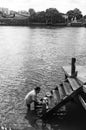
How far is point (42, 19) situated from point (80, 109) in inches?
7165

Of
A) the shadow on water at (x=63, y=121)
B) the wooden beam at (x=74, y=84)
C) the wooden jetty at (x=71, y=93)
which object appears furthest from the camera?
the wooden beam at (x=74, y=84)

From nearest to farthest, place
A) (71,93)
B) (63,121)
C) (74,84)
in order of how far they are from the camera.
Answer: (71,93), (63,121), (74,84)

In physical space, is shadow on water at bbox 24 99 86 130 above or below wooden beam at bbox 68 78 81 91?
below

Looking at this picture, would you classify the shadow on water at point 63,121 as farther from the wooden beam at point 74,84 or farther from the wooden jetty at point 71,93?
the wooden beam at point 74,84

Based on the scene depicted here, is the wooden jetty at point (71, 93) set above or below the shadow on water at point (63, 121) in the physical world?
above

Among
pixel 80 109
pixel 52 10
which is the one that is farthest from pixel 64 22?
pixel 80 109

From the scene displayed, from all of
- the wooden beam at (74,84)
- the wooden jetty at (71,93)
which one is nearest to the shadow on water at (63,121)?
the wooden jetty at (71,93)

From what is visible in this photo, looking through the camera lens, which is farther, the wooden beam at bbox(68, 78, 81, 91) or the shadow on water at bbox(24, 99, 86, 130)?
the wooden beam at bbox(68, 78, 81, 91)

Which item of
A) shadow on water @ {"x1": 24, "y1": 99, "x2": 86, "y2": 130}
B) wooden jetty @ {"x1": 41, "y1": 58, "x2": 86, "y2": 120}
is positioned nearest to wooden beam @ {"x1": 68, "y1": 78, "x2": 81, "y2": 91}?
wooden jetty @ {"x1": 41, "y1": 58, "x2": 86, "y2": 120}

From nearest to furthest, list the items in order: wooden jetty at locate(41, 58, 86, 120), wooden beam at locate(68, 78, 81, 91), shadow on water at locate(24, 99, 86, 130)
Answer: shadow on water at locate(24, 99, 86, 130)
wooden jetty at locate(41, 58, 86, 120)
wooden beam at locate(68, 78, 81, 91)

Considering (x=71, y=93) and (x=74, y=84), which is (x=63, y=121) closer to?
(x=71, y=93)

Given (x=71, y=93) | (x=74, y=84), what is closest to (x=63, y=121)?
(x=71, y=93)

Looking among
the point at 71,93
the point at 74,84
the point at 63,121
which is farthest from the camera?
the point at 74,84

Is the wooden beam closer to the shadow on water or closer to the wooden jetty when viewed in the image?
the wooden jetty
